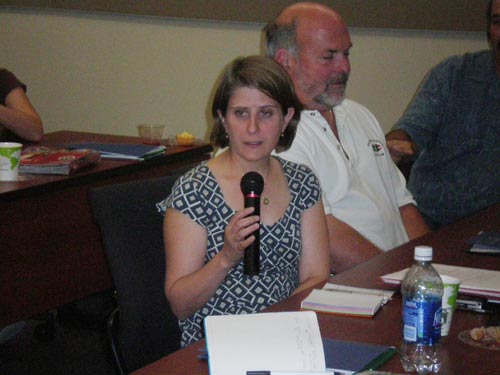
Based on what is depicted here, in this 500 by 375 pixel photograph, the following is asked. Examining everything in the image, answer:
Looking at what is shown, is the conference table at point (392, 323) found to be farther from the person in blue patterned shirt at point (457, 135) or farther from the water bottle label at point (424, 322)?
the person in blue patterned shirt at point (457, 135)

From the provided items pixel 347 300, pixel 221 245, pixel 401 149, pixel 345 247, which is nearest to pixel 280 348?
pixel 347 300

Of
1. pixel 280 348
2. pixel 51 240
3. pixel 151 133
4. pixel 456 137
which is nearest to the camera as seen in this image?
pixel 280 348

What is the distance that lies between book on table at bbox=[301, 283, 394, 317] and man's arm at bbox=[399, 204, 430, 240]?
106cm

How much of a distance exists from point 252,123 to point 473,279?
60cm

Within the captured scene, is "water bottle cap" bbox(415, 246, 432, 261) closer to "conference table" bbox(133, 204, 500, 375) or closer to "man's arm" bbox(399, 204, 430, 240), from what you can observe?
"conference table" bbox(133, 204, 500, 375)

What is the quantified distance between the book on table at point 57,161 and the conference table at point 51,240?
0.03 m

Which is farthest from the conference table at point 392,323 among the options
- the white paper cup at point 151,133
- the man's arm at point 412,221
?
the white paper cup at point 151,133

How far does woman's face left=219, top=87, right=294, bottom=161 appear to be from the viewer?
1944 mm

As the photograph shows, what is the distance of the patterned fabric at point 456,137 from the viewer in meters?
3.04

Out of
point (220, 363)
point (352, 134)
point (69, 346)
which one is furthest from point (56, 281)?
point (220, 363)

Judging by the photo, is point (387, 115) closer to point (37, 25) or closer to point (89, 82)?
point (89, 82)

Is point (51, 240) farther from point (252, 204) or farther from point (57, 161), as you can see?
point (252, 204)

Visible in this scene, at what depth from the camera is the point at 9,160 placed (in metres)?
2.81

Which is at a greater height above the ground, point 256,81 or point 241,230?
point 256,81
